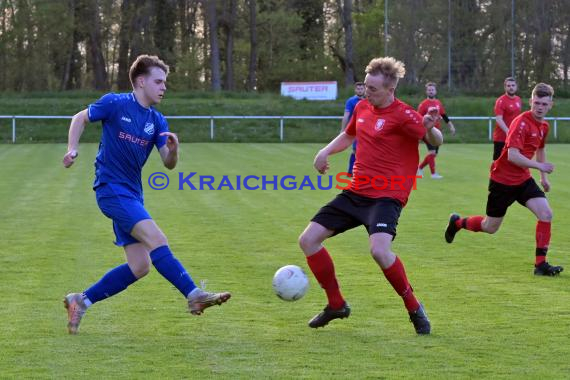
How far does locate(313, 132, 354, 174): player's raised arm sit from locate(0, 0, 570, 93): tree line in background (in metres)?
39.3

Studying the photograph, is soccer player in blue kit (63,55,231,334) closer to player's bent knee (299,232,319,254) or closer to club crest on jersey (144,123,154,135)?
club crest on jersey (144,123,154,135)

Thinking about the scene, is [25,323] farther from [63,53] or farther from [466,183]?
[63,53]

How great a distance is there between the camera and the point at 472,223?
10.2 metres

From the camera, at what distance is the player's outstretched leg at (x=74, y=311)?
6586mm

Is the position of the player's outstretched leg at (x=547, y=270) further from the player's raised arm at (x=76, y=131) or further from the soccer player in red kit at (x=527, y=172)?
the player's raised arm at (x=76, y=131)

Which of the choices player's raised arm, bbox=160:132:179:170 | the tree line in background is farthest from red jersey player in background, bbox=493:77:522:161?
the tree line in background

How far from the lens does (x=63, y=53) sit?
5981 cm

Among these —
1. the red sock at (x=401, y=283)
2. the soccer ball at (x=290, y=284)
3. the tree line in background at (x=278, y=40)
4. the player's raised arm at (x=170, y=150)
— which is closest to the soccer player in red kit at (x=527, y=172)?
the red sock at (x=401, y=283)

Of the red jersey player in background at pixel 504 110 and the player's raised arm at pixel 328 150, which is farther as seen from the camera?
the red jersey player in background at pixel 504 110

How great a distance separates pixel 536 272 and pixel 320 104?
34522 millimetres

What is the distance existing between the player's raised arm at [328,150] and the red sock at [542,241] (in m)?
2.84

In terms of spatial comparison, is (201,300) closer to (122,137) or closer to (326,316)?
(326,316)

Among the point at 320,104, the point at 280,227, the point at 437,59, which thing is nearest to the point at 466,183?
the point at 280,227

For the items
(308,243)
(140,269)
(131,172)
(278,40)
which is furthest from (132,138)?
(278,40)
